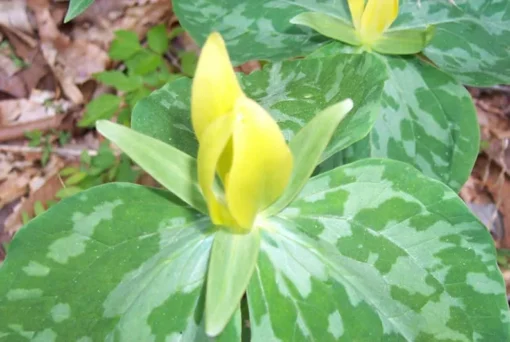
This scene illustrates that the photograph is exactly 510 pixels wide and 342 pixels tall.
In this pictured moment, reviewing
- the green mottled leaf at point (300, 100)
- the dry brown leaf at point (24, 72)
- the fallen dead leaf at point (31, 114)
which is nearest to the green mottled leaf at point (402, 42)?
the green mottled leaf at point (300, 100)

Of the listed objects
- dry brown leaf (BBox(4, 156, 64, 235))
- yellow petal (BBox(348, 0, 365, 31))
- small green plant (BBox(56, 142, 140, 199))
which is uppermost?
yellow petal (BBox(348, 0, 365, 31))

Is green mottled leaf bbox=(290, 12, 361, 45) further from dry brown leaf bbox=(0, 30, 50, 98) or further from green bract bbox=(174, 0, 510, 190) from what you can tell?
dry brown leaf bbox=(0, 30, 50, 98)

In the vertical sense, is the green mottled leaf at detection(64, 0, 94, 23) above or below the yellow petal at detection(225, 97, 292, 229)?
above

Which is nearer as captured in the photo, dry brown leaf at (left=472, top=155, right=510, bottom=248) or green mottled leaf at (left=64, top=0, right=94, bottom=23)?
green mottled leaf at (left=64, top=0, right=94, bottom=23)

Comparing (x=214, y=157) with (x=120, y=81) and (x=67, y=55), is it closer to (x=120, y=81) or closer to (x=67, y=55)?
(x=120, y=81)

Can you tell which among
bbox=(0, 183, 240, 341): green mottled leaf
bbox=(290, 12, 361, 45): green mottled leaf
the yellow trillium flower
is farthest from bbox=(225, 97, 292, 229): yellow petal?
bbox=(290, 12, 361, 45): green mottled leaf
